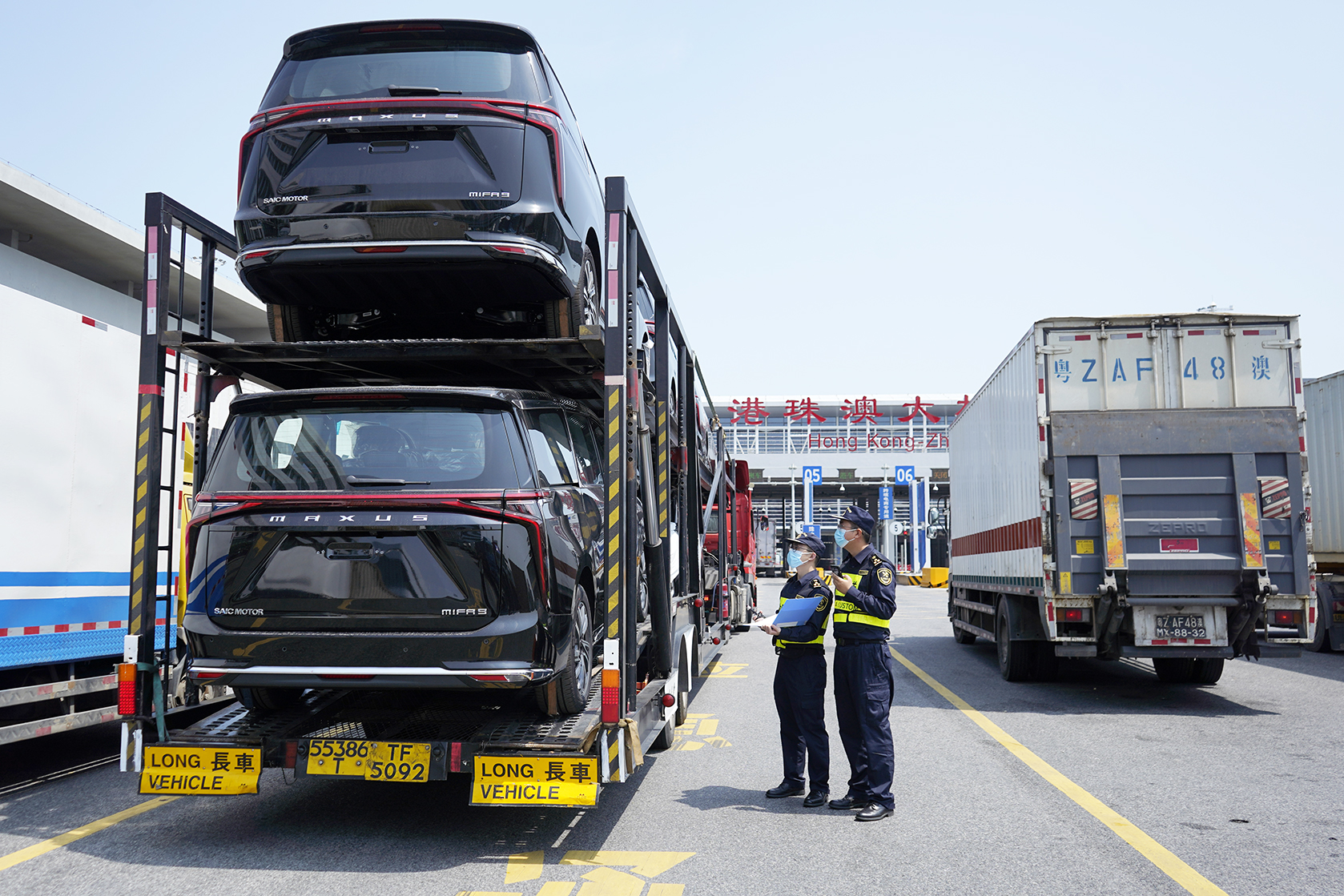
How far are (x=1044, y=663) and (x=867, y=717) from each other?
259 inches

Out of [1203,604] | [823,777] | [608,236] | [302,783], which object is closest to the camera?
[608,236]

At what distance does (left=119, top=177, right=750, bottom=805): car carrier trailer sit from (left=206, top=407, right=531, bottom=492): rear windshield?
50 centimetres

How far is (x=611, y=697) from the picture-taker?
5.00 meters

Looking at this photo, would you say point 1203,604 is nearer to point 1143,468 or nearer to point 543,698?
point 1143,468

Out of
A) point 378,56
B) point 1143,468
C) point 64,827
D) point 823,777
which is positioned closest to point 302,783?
point 64,827

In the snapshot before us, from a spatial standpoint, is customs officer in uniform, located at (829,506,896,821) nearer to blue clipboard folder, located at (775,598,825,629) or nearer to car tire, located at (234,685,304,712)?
blue clipboard folder, located at (775,598,825,629)

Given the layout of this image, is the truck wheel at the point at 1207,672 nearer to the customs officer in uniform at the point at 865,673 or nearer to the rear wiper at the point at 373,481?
the customs officer in uniform at the point at 865,673

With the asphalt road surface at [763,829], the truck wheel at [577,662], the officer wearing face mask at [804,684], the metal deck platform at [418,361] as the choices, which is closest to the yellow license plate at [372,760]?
the asphalt road surface at [763,829]

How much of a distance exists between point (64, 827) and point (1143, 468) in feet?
30.0

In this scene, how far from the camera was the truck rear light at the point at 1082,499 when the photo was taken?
9.78 metres

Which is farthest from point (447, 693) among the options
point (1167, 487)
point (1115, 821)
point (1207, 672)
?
point (1207, 672)

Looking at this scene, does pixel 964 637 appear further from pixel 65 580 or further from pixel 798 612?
pixel 65 580

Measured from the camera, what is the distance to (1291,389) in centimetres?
991

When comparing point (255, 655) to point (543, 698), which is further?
point (543, 698)
